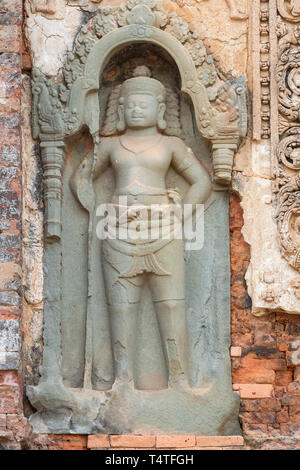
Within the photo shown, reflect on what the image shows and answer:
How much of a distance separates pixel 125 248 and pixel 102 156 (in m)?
0.77

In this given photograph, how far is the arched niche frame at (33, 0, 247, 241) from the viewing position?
8.84 metres

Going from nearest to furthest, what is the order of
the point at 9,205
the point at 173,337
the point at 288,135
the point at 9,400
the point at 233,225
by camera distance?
the point at 9,400
the point at 9,205
the point at 173,337
the point at 288,135
the point at 233,225

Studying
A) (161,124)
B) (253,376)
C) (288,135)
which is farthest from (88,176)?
(253,376)

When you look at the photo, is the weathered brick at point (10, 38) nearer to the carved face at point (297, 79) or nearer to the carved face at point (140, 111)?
the carved face at point (140, 111)

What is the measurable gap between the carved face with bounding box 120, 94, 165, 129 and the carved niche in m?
0.07

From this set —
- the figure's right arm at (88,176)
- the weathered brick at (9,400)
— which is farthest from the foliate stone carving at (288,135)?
the weathered brick at (9,400)

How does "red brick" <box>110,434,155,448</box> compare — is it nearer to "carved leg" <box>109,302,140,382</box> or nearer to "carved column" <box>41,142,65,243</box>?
"carved leg" <box>109,302,140,382</box>

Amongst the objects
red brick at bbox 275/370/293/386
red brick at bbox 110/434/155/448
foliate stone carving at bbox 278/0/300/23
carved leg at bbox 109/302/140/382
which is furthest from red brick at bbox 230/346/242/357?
foliate stone carving at bbox 278/0/300/23

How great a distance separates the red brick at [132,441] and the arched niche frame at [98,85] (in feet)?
5.25

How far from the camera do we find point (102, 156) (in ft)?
29.5

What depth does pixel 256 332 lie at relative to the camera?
8.81 metres

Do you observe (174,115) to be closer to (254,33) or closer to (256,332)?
(254,33)

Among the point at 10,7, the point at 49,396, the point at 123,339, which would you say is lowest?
the point at 49,396

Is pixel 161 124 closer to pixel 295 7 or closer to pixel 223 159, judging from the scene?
pixel 223 159
